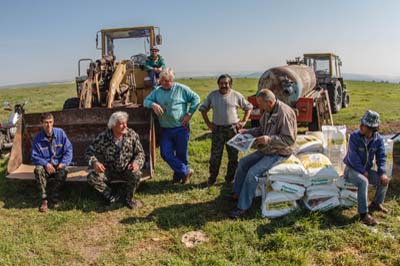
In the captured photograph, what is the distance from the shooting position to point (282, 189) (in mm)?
3910

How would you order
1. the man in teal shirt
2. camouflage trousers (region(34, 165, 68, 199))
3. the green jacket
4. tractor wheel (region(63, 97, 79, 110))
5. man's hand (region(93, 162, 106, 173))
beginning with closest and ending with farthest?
man's hand (region(93, 162, 106, 173)) < camouflage trousers (region(34, 165, 68, 199)) < the man in teal shirt < tractor wheel (region(63, 97, 79, 110)) < the green jacket

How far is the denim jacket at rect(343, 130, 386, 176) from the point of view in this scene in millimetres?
3805

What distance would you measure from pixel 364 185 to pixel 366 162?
0.31m

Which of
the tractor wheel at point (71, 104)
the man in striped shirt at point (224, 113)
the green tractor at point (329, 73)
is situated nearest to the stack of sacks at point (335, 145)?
the man in striped shirt at point (224, 113)

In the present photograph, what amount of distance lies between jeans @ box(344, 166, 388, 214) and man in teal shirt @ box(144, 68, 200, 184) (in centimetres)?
219

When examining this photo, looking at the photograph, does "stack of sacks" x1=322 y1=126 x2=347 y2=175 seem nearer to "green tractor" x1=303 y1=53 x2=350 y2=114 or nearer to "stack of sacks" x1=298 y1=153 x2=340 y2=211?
"stack of sacks" x1=298 y1=153 x2=340 y2=211

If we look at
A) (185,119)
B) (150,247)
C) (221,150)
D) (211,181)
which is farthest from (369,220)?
(185,119)

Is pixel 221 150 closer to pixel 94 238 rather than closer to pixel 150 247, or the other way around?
pixel 150 247

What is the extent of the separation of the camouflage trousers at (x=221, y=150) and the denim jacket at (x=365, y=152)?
149 centimetres

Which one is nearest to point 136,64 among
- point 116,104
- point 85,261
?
point 116,104

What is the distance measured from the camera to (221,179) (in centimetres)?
523

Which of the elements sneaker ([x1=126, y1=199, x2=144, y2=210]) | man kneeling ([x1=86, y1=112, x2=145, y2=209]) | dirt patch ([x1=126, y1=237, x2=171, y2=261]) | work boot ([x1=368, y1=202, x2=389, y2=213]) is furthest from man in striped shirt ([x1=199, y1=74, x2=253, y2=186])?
work boot ([x1=368, y1=202, x2=389, y2=213])

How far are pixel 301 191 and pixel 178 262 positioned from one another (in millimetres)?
1638

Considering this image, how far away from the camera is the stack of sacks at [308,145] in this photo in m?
4.57
